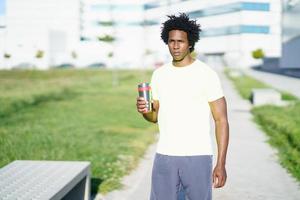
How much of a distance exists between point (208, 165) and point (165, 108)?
1.56 ft

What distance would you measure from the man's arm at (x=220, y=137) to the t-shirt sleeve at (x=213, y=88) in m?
0.03

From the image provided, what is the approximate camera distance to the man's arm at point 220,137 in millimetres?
3111

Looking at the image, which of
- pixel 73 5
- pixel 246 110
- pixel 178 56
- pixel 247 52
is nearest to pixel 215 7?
pixel 247 52

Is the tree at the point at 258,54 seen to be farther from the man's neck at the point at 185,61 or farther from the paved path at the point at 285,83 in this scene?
the man's neck at the point at 185,61

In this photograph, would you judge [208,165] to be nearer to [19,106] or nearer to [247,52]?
[19,106]

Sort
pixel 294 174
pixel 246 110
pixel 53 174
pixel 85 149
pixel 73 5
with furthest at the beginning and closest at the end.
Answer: pixel 73 5 < pixel 246 110 < pixel 85 149 < pixel 294 174 < pixel 53 174

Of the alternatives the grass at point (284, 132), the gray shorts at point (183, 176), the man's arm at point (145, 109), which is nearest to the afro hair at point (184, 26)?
the man's arm at point (145, 109)

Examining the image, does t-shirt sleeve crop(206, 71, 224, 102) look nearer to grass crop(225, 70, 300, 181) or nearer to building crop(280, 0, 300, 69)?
grass crop(225, 70, 300, 181)

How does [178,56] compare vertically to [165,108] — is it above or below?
above

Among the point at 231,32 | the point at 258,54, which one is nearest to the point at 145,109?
the point at 258,54

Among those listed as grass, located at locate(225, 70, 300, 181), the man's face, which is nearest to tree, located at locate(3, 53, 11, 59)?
grass, located at locate(225, 70, 300, 181)

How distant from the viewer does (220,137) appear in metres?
3.17

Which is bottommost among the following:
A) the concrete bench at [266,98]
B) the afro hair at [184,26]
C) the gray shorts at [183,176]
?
the concrete bench at [266,98]

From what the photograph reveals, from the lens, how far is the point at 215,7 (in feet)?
255
